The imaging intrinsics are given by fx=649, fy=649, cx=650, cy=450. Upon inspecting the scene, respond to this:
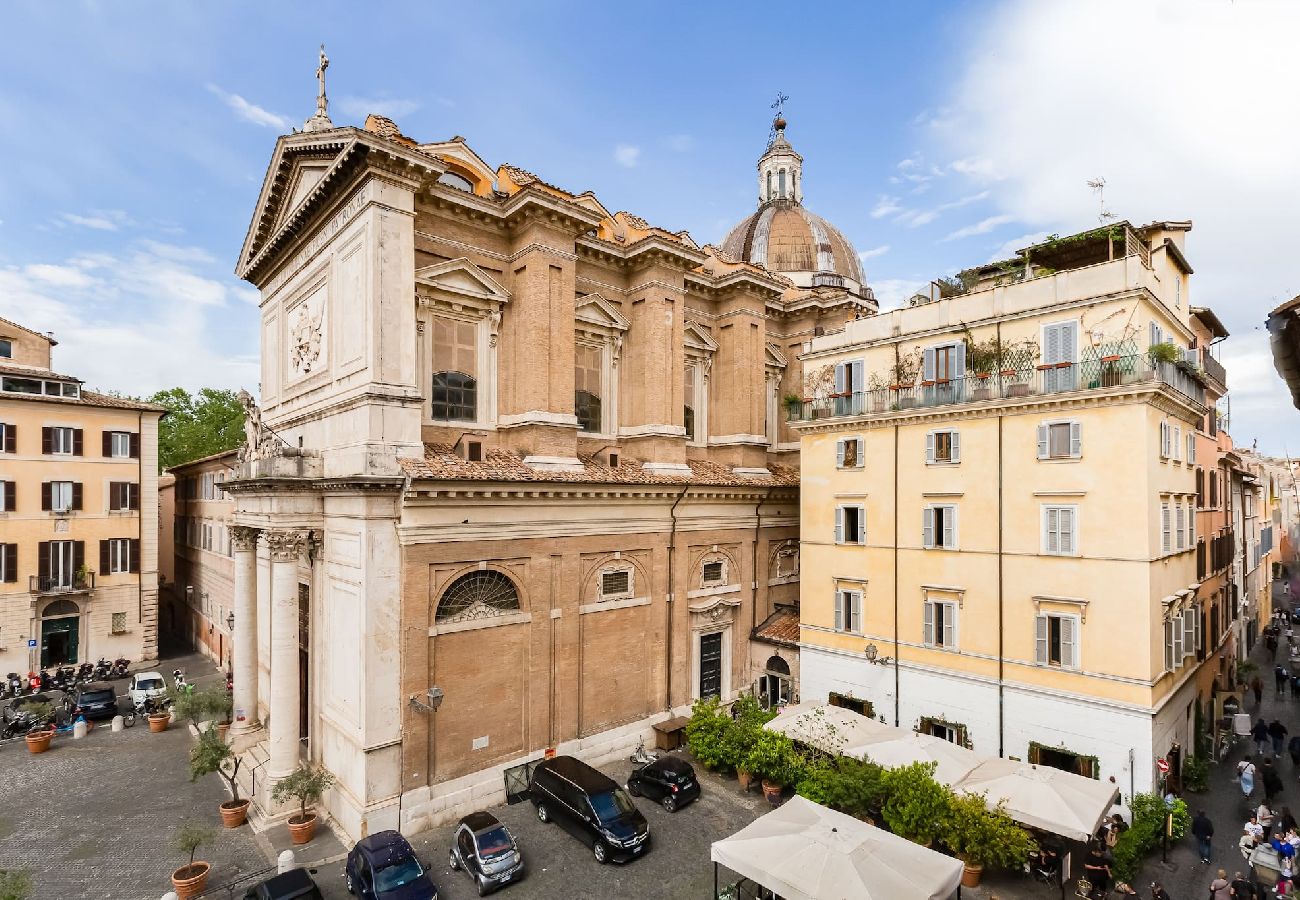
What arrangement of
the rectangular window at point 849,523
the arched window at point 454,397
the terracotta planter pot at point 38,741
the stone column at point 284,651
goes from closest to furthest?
the stone column at point 284,651
the arched window at point 454,397
the rectangular window at point 849,523
the terracotta planter pot at point 38,741

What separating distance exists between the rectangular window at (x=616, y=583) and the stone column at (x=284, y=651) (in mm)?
8384

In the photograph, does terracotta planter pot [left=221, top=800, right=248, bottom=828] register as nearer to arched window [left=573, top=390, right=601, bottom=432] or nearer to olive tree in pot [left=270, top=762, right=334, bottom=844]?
olive tree in pot [left=270, top=762, right=334, bottom=844]

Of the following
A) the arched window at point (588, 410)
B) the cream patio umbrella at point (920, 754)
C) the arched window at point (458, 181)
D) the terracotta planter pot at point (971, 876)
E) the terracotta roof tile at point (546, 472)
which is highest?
the arched window at point (458, 181)

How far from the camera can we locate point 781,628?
23.9 meters

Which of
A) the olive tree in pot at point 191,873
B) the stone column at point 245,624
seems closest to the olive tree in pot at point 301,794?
the olive tree in pot at point 191,873

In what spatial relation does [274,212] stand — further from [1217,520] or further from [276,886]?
[1217,520]

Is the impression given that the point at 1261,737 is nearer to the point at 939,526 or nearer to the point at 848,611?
the point at 939,526

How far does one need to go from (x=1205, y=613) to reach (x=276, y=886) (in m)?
26.0

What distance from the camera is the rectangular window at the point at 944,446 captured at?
1802 cm

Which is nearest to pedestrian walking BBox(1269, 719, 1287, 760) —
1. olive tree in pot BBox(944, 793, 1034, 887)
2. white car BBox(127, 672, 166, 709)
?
olive tree in pot BBox(944, 793, 1034, 887)

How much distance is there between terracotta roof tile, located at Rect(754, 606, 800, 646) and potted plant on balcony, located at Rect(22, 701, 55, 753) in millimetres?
24184

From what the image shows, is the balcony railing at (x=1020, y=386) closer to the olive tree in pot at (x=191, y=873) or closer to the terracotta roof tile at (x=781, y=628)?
the terracotta roof tile at (x=781, y=628)

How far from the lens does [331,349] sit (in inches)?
716

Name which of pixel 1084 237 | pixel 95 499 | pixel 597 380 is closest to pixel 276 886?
pixel 597 380
